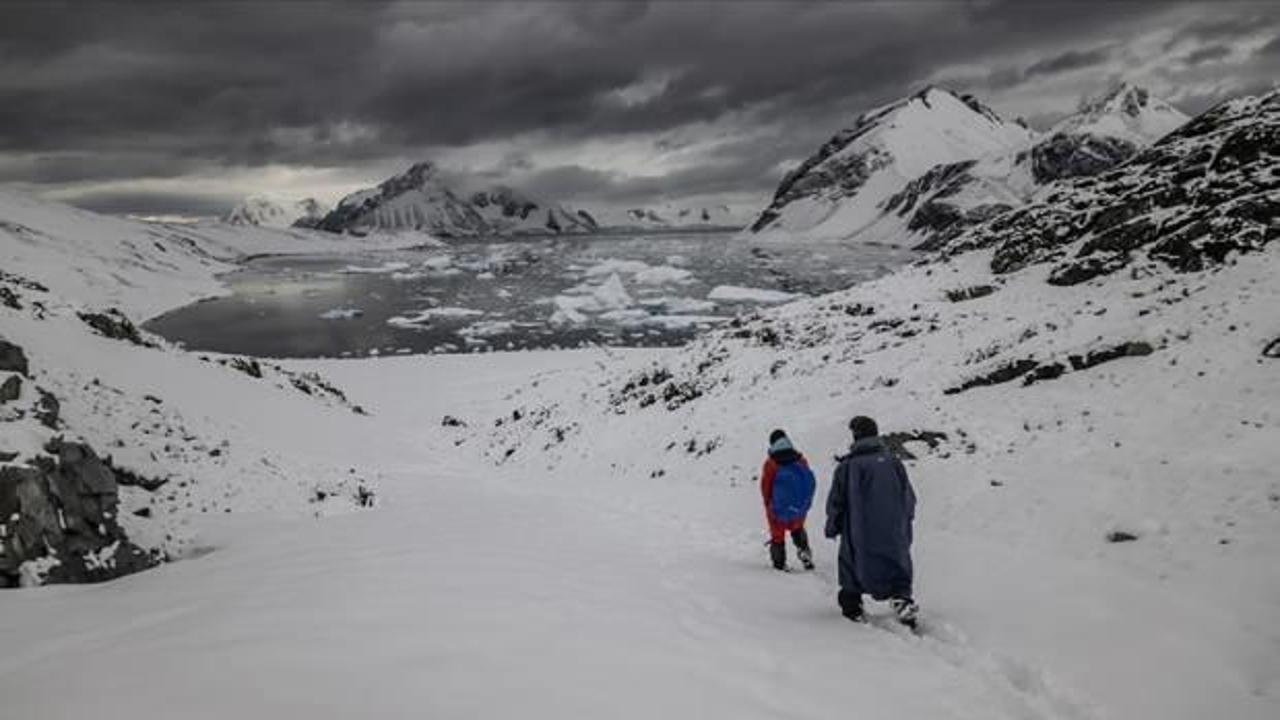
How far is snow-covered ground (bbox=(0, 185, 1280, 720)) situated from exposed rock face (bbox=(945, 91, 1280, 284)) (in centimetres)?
129

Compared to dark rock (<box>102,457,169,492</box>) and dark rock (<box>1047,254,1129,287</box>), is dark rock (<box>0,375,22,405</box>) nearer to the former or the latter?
dark rock (<box>102,457,169,492</box>)

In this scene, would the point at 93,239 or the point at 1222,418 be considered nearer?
the point at 1222,418

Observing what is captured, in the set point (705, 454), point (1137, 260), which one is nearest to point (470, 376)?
point (705, 454)

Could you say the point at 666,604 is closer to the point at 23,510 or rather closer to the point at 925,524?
the point at 925,524

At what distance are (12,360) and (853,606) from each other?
1442cm

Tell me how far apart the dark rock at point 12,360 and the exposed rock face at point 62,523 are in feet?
11.3

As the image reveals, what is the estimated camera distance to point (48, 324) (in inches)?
836

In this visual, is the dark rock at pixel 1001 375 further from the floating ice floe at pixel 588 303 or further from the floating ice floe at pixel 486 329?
the floating ice floe at pixel 588 303

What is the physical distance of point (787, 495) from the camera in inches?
401

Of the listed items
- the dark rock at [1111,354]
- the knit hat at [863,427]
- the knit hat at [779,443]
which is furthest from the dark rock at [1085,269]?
the knit hat at [863,427]

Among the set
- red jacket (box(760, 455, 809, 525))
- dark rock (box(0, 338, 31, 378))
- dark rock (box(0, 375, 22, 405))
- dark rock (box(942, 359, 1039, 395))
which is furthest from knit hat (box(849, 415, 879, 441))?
dark rock (box(0, 338, 31, 378))

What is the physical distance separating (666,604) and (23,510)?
821 cm

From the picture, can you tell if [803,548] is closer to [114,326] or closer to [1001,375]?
[1001,375]

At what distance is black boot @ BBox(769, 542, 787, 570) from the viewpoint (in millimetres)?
10391
